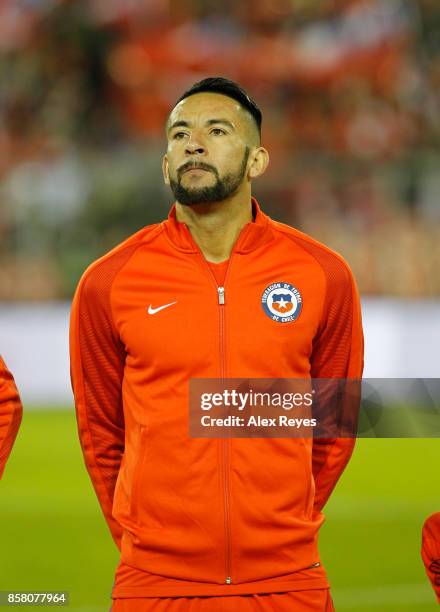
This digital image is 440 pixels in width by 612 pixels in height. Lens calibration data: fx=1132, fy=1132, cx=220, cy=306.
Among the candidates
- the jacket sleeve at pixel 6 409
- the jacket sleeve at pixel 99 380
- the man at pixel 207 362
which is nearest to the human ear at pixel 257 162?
the man at pixel 207 362

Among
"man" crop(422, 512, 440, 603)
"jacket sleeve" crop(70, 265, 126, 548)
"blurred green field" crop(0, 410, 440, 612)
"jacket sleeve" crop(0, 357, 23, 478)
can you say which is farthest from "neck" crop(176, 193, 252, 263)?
"blurred green field" crop(0, 410, 440, 612)

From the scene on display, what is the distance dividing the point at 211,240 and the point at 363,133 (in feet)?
42.1

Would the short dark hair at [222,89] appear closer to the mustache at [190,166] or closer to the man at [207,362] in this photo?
the man at [207,362]

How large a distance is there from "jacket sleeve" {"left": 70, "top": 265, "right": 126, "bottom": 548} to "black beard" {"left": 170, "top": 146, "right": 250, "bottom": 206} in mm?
289

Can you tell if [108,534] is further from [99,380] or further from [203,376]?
[203,376]

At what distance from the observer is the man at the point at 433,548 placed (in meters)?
2.50

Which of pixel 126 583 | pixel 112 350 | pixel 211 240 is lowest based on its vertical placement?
pixel 126 583

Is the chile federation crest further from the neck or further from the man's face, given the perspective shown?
the man's face

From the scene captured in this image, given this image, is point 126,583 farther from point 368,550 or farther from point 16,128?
point 16,128

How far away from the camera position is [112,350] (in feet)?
9.33

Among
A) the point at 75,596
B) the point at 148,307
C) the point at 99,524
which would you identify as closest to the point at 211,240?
the point at 148,307

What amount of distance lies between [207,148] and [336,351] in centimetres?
62

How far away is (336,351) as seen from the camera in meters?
2.88

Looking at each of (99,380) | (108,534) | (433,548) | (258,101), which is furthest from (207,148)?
(258,101)
